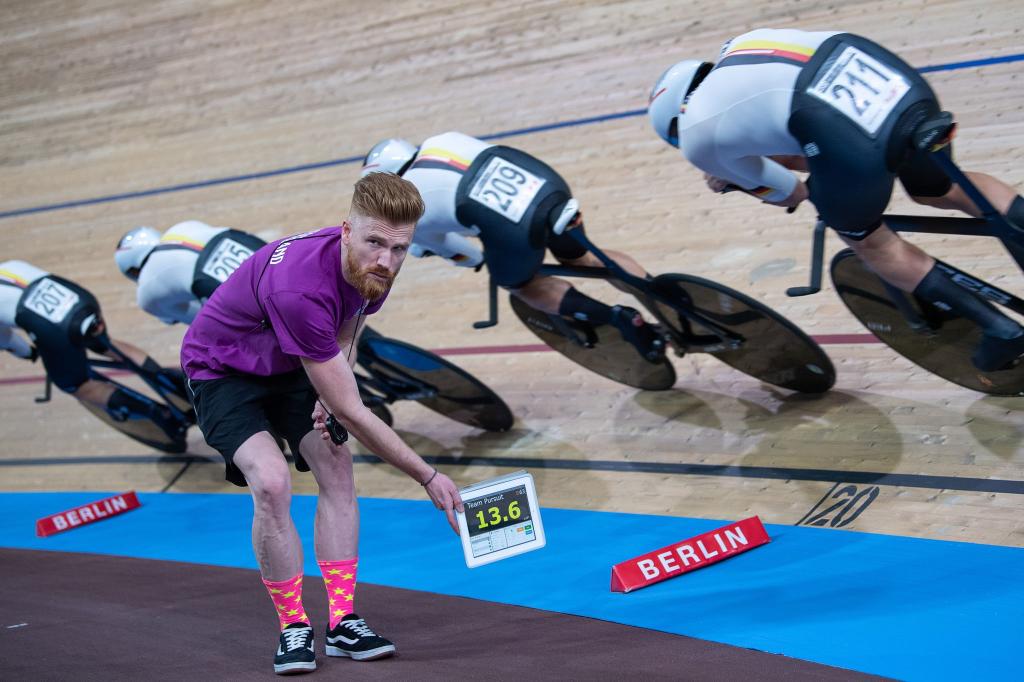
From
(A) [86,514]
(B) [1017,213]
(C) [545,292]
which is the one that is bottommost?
(A) [86,514]

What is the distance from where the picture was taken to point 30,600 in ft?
11.1

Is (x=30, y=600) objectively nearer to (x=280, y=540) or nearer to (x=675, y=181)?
(x=280, y=540)

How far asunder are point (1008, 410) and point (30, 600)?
3237mm

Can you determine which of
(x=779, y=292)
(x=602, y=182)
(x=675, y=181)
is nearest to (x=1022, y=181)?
(x=779, y=292)

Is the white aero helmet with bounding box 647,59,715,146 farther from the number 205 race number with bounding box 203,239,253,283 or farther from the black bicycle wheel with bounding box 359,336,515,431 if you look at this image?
the number 205 race number with bounding box 203,239,253,283

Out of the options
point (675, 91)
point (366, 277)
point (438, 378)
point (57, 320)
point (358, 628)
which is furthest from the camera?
point (57, 320)

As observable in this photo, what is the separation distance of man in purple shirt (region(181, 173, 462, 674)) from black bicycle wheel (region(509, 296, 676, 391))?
5.49 ft

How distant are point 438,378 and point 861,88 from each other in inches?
82.2

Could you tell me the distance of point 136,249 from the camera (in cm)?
470

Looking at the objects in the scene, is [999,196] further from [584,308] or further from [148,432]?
[148,432]

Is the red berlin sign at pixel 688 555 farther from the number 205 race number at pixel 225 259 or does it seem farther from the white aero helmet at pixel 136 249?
the white aero helmet at pixel 136 249

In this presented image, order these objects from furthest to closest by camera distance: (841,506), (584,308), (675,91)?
(584,308) < (675,91) < (841,506)

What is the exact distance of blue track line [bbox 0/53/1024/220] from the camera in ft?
15.9

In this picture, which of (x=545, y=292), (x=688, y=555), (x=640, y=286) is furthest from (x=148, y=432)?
(x=688, y=555)
